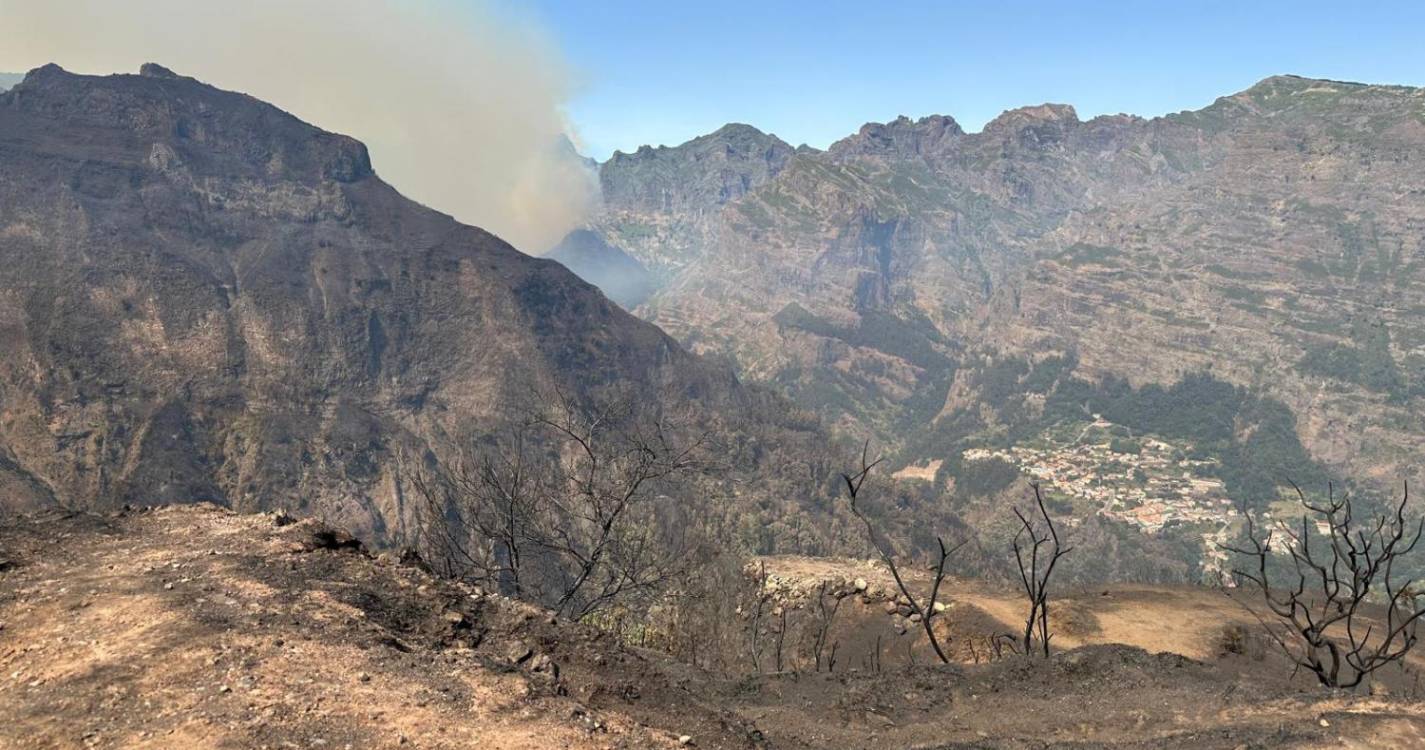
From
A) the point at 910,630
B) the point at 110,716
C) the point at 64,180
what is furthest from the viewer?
the point at 64,180

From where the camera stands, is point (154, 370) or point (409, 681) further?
point (154, 370)

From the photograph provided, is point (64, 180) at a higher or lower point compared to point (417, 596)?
higher

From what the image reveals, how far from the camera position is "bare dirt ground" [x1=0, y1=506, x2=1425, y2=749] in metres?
11.4

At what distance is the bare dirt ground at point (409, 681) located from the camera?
11406mm

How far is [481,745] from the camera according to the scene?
11344mm

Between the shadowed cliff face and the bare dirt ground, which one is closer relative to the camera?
the bare dirt ground

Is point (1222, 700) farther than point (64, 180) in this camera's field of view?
No

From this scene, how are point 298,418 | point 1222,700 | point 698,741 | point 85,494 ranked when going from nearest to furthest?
point 698,741
point 1222,700
point 85,494
point 298,418

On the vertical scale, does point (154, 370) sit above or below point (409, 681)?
above

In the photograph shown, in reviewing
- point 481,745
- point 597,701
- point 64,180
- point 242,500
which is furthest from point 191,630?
point 64,180

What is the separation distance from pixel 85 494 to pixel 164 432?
18407mm

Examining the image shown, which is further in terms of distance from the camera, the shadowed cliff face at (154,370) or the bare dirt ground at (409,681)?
the shadowed cliff face at (154,370)

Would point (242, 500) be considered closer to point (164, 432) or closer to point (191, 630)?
point (164, 432)

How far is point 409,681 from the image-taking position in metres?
12.8
